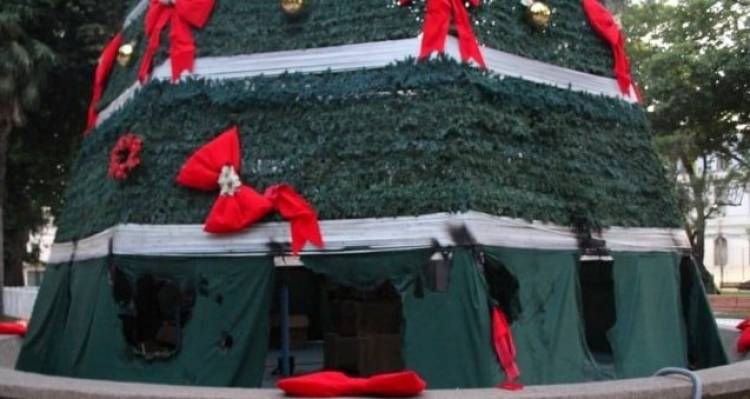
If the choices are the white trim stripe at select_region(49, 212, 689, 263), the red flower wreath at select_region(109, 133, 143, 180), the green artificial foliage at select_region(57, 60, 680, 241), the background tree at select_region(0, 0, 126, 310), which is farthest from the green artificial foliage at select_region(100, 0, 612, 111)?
the background tree at select_region(0, 0, 126, 310)

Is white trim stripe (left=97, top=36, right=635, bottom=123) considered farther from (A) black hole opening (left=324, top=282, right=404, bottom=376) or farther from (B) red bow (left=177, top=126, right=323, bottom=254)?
(A) black hole opening (left=324, top=282, right=404, bottom=376)

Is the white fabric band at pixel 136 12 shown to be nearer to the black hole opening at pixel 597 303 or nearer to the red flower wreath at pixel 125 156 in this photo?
the red flower wreath at pixel 125 156

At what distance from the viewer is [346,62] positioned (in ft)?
33.8

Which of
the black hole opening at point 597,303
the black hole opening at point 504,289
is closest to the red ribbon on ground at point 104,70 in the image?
the black hole opening at point 504,289

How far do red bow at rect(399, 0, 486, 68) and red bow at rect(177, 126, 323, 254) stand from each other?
6.62 feet

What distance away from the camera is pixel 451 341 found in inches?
357

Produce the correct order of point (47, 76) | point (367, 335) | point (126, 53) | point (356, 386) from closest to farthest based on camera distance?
point (356, 386)
point (367, 335)
point (126, 53)
point (47, 76)

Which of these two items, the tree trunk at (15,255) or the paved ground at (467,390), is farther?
the tree trunk at (15,255)

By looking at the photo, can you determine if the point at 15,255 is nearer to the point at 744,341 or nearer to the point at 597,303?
the point at 597,303

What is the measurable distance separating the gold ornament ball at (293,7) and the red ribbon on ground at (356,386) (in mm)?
4360

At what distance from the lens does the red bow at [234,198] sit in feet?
31.4

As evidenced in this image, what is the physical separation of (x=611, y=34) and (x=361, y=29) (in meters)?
3.37

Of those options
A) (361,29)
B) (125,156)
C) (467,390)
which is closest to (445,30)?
(361,29)

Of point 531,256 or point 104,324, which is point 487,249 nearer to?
point 531,256
